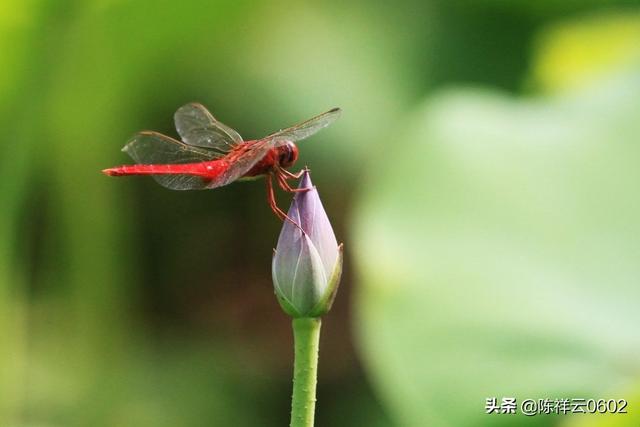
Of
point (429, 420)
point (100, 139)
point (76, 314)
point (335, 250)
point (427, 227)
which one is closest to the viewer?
point (335, 250)

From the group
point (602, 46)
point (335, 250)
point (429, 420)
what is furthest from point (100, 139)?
point (335, 250)

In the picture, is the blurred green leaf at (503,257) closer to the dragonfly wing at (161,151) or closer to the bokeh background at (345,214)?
the bokeh background at (345,214)

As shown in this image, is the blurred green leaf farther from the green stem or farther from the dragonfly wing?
the green stem

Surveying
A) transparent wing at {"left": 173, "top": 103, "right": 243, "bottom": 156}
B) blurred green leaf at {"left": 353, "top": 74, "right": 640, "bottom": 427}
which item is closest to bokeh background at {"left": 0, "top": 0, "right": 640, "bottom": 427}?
blurred green leaf at {"left": 353, "top": 74, "right": 640, "bottom": 427}

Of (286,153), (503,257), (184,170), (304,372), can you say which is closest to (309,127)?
(286,153)

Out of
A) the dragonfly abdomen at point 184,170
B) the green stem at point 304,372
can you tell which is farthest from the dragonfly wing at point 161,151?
the green stem at point 304,372

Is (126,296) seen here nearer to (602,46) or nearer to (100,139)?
(100,139)
